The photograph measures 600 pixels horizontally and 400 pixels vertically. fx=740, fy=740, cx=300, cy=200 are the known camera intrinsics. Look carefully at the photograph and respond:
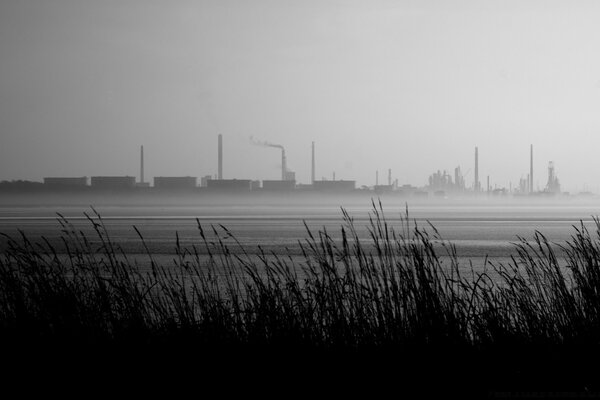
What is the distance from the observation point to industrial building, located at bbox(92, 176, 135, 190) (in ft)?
486

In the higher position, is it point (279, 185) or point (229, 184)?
point (229, 184)

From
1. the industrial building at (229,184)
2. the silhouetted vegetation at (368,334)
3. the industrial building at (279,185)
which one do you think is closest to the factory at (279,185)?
the industrial building at (279,185)

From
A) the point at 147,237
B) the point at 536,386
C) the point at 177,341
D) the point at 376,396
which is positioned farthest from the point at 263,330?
the point at 147,237

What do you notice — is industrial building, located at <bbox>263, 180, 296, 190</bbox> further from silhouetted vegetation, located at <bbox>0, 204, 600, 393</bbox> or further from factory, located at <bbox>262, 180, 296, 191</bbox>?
silhouetted vegetation, located at <bbox>0, 204, 600, 393</bbox>

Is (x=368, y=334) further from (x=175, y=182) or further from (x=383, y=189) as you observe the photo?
(x=383, y=189)

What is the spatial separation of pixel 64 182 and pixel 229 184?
33.6 meters

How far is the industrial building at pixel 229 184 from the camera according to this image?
486 feet

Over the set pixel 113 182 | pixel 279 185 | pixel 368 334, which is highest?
pixel 113 182

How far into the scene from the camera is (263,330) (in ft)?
27.0

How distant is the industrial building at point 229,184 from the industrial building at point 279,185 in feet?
12.6

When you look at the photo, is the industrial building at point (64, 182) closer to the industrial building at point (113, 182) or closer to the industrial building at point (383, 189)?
the industrial building at point (113, 182)

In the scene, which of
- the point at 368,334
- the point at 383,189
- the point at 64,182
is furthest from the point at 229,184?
the point at 368,334

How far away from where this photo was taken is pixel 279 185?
507 ft

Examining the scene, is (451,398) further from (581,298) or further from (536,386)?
(581,298)
